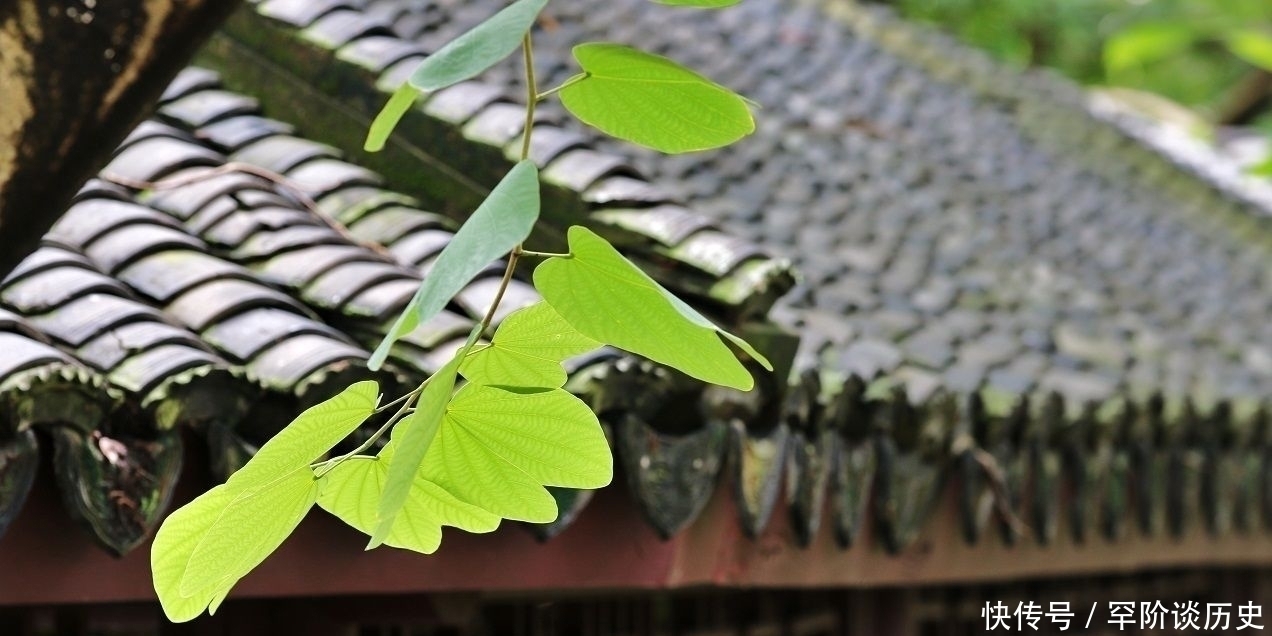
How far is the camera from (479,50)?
0.72m

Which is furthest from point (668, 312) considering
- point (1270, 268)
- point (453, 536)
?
point (1270, 268)

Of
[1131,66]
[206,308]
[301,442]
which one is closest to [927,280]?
[206,308]

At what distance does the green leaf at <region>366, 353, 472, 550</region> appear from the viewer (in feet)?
2.18

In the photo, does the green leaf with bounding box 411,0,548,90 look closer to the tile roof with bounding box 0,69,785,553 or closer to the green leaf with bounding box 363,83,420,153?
the green leaf with bounding box 363,83,420,153

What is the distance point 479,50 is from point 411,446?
0.19 metres

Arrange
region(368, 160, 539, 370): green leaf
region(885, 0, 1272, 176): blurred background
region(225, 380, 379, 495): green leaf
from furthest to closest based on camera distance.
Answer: region(885, 0, 1272, 176): blurred background
region(225, 380, 379, 495): green leaf
region(368, 160, 539, 370): green leaf

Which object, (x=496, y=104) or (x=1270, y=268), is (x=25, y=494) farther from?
(x=1270, y=268)

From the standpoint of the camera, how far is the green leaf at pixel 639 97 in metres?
0.77

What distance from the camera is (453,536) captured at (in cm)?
194

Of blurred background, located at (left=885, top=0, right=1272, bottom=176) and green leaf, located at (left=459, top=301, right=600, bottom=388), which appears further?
blurred background, located at (left=885, top=0, right=1272, bottom=176)

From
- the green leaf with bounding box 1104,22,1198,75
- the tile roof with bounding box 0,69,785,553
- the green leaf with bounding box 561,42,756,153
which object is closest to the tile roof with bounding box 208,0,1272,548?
the tile roof with bounding box 0,69,785,553

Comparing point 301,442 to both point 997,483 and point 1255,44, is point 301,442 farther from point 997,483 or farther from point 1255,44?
point 997,483

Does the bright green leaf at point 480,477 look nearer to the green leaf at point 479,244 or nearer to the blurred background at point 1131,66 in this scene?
the green leaf at point 479,244

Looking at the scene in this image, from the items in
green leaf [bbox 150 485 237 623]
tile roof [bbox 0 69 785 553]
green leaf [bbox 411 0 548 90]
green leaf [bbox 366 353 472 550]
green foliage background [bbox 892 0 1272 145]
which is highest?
green leaf [bbox 411 0 548 90]
